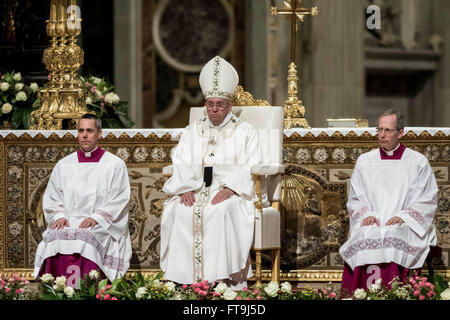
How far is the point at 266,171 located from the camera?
774cm

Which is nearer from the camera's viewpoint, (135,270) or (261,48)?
(135,270)

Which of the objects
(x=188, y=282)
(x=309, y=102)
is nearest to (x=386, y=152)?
(x=188, y=282)

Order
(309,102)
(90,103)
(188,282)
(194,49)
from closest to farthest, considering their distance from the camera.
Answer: (188,282) < (90,103) < (309,102) < (194,49)

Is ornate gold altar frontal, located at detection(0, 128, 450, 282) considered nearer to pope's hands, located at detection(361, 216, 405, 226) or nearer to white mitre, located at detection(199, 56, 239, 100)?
white mitre, located at detection(199, 56, 239, 100)

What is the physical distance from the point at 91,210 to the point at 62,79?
159cm

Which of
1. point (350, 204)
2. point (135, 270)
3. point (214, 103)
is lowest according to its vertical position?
point (135, 270)

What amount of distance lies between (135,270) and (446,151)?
2446 mm

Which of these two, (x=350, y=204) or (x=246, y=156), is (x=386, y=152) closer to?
(x=350, y=204)

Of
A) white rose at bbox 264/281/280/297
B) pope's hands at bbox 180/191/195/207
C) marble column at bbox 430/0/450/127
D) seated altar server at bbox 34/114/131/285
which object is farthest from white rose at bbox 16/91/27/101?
marble column at bbox 430/0/450/127

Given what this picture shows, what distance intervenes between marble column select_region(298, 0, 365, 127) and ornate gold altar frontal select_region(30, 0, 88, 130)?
5.06 meters

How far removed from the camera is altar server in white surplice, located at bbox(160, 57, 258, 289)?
7641mm

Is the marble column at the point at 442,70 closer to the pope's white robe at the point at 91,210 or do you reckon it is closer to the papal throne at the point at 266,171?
the papal throne at the point at 266,171
